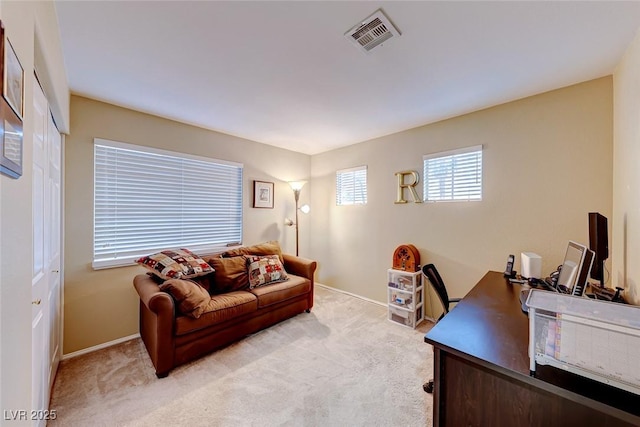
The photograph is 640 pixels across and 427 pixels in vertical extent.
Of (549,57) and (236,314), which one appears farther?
(236,314)

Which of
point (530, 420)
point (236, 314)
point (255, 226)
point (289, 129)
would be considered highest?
point (289, 129)

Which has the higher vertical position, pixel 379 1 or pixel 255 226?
pixel 379 1

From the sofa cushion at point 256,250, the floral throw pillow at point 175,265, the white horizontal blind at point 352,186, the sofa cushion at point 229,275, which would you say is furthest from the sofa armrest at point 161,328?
the white horizontal blind at point 352,186

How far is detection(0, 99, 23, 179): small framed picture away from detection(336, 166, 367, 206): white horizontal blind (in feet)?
11.0

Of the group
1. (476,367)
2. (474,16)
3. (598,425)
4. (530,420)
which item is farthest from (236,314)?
(474,16)

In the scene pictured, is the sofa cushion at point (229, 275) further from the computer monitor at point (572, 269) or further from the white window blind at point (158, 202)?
the computer monitor at point (572, 269)

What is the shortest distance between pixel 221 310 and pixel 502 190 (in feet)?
9.98

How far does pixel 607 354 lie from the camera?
2.52ft

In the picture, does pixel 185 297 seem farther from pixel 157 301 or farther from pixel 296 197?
pixel 296 197

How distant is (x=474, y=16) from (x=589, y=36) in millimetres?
839

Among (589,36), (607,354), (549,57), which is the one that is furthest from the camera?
(549,57)

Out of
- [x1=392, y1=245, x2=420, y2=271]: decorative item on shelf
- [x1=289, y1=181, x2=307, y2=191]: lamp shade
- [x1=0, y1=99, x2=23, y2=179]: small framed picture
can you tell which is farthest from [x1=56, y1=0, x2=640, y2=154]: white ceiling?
[x1=392, y1=245, x2=420, y2=271]: decorative item on shelf

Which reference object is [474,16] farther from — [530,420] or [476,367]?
[530,420]

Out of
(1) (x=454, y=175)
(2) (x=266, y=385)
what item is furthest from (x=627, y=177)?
(2) (x=266, y=385)
